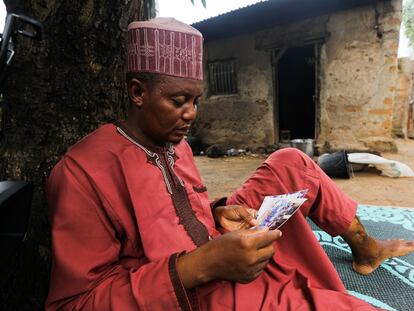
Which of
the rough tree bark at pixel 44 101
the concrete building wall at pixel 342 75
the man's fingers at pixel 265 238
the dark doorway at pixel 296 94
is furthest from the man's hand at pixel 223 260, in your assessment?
the dark doorway at pixel 296 94

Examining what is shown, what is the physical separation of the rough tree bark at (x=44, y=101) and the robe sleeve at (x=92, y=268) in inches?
23.3

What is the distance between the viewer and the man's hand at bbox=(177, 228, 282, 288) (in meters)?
0.90

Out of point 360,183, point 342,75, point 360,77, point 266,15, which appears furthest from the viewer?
point 266,15

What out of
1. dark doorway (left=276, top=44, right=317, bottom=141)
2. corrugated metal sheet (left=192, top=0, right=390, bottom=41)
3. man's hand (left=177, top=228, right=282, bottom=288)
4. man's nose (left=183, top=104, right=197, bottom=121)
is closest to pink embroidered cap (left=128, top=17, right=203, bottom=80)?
man's nose (left=183, top=104, right=197, bottom=121)

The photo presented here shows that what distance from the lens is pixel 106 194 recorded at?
1006 millimetres

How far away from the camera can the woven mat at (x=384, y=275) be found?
1.82 metres

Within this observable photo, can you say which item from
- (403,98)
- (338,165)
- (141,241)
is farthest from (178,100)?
(403,98)

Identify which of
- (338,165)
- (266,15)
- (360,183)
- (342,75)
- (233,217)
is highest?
(266,15)

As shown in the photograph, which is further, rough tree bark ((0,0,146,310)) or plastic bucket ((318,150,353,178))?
plastic bucket ((318,150,353,178))

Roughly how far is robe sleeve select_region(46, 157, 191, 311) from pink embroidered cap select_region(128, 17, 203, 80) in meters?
0.50

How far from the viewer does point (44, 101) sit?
4.75 feet

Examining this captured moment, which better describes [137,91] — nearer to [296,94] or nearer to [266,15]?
[266,15]

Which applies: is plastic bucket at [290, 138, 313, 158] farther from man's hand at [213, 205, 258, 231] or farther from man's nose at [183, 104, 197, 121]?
man's nose at [183, 104, 197, 121]

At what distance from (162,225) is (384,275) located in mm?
1790
